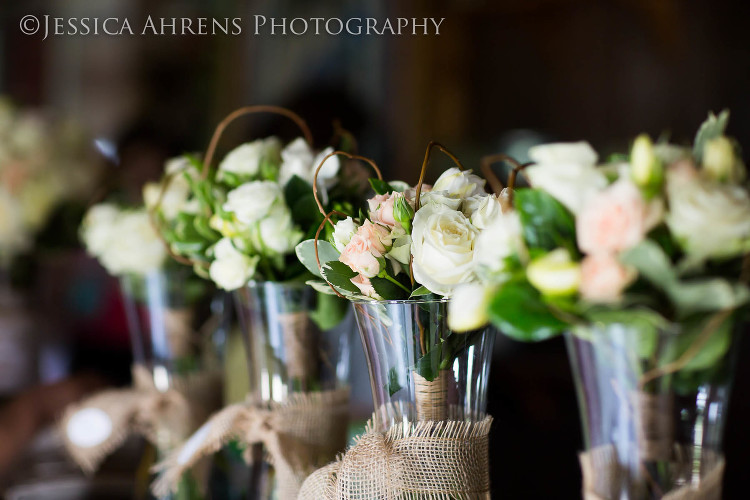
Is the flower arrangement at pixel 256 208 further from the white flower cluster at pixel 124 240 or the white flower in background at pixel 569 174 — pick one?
the white flower in background at pixel 569 174

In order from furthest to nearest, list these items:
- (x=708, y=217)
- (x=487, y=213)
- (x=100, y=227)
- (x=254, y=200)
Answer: (x=100, y=227)
(x=254, y=200)
(x=487, y=213)
(x=708, y=217)

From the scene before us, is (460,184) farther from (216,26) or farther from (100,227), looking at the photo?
(216,26)

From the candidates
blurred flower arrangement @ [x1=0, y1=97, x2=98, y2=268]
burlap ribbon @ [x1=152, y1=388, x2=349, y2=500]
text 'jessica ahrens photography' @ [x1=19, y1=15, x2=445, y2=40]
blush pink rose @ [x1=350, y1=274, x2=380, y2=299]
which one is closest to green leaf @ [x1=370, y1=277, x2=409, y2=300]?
blush pink rose @ [x1=350, y1=274, x2=380, y2=299]

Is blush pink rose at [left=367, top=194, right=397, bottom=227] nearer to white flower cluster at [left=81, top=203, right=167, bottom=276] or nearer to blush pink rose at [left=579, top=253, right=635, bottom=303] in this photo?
blush pink rose at [left=579, top=253, right=635, bottom=303]

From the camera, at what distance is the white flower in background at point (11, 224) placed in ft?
3.76

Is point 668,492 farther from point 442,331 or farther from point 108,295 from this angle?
point 108,295

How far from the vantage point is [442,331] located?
19.3 inches

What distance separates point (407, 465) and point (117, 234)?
559mm

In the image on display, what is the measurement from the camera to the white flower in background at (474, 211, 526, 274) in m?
0.39

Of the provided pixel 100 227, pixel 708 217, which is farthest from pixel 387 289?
pixel 100 227

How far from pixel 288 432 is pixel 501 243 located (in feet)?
1.19

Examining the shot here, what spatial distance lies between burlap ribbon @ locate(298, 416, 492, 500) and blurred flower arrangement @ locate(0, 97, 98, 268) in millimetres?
875

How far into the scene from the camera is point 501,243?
0.40m

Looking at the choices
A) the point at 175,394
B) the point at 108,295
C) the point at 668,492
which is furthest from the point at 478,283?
the point at 108,295
